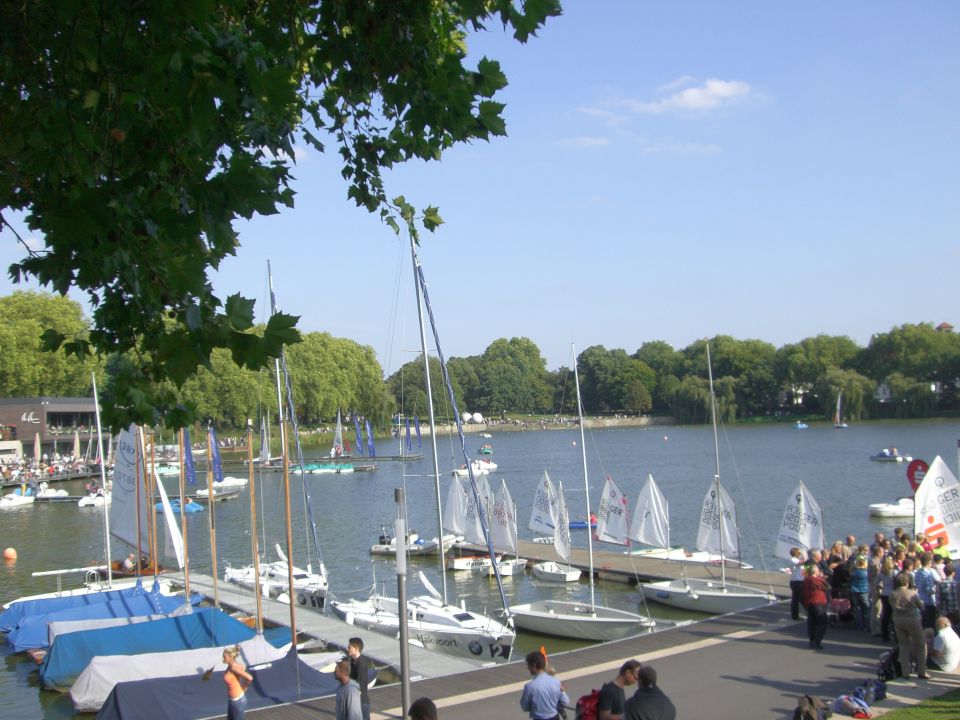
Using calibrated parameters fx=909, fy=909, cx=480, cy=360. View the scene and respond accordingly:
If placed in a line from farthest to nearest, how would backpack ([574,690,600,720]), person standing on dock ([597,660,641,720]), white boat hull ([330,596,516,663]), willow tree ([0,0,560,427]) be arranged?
white boat hull ([330,596,516,663]) < backpack ([574,690,600,720]) < person standing on dock ([597,660,641,720]) < willow tree ([0,0,560,427])

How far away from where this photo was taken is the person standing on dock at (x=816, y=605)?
13.0 meters

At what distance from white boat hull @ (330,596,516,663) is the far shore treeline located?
1975 inches

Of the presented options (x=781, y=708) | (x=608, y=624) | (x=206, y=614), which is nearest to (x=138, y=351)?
(x=781, y=708)

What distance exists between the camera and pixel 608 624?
20.0 m

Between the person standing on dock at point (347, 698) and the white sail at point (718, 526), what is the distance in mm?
15763

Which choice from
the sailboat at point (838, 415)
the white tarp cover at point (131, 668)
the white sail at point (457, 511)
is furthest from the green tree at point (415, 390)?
the white tarp cover at point (131, 668)

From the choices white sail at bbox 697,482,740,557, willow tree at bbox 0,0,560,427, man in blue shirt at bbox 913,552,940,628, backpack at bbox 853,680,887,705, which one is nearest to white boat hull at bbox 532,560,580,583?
white sail at bbox 697,482,740,557

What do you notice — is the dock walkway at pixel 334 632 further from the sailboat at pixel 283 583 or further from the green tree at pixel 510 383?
the green tree at pixel 510 383

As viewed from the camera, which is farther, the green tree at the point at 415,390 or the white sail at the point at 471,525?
the green tree at the point at 415,390

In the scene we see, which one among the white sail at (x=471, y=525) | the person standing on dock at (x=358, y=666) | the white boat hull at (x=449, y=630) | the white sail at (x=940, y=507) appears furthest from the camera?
the white sail at (x=471, y=525)

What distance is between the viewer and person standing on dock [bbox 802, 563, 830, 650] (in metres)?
13.0

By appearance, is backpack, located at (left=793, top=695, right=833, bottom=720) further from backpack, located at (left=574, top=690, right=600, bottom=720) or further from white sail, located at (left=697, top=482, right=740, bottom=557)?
white sail, located at (left=697, top=482, right=740, bottom=557)

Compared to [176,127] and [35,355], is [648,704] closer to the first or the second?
[176,127]

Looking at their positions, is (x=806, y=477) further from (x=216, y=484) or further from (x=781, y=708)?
(x=781, y=708)
